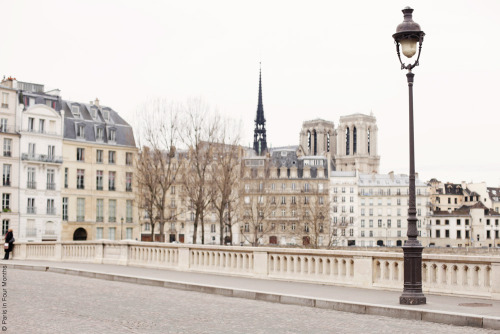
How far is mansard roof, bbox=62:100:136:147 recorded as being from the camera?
73.3 meters

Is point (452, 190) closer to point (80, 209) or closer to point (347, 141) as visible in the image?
point (347, 141)

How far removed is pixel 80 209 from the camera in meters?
72.4

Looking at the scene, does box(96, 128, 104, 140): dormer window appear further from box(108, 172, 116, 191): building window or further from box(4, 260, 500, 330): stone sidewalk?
box(4, 260, 500, 330): stone sidewalk

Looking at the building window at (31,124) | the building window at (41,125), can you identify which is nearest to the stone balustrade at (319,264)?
the building window at (31,124)

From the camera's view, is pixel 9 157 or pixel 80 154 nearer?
pixel 9 157

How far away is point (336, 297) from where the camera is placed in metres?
14.7

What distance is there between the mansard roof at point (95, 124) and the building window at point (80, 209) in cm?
618

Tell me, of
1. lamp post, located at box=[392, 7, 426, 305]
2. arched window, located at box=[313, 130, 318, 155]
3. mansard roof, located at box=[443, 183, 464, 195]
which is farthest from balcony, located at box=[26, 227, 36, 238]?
arched window, located at box=[313, 130, 318, 155]

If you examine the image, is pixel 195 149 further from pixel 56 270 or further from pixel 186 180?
pixel 56 270

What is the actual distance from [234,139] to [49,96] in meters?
23.2

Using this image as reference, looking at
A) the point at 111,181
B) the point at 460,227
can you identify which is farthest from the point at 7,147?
the point at 460,227

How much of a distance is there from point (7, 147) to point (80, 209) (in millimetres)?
9299

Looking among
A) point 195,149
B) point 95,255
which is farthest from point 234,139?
point 95,255

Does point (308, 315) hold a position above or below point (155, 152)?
below
